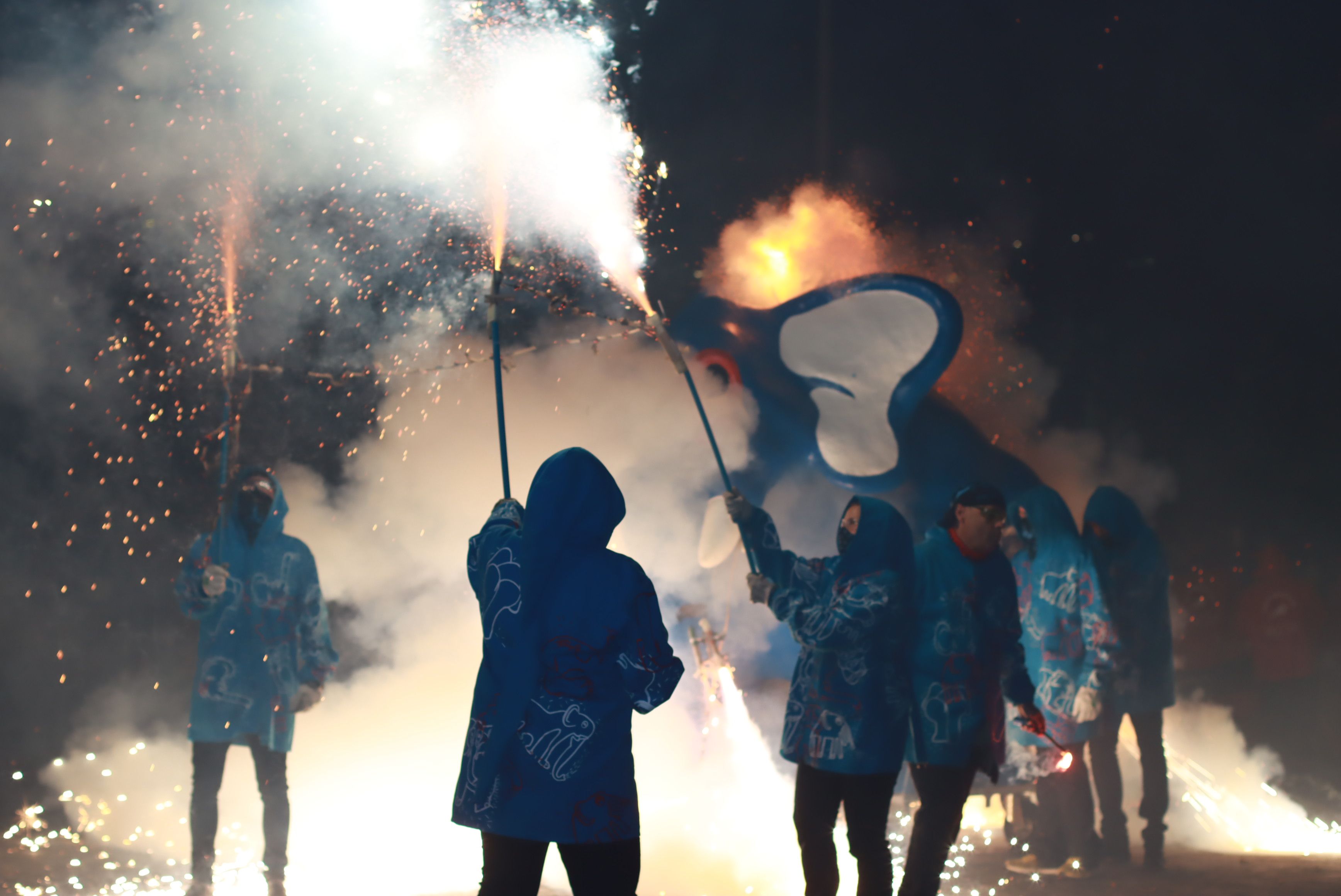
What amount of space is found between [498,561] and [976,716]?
5.24 feet

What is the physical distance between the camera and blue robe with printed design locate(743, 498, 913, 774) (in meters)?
2.60

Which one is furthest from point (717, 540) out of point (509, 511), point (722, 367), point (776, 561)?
point (509, 511)

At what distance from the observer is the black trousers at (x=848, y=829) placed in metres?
2.58

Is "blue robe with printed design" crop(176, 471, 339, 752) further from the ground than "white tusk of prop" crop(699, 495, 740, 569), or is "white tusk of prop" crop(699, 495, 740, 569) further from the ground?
"white tusk of prop" crop(699, 495, 740, 569)

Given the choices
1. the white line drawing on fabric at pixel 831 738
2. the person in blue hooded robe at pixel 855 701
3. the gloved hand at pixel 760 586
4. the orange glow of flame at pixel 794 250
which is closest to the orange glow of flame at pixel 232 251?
the orange glow of flame at pixel 794 250

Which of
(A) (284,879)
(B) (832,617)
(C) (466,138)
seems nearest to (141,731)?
(A) (284,879)

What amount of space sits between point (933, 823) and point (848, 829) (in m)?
0.32

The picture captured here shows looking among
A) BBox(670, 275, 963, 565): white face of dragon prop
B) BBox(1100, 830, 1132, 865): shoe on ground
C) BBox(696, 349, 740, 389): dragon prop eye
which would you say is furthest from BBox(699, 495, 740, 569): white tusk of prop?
BBox(1100, 830, 1132, 865): shoe on ground

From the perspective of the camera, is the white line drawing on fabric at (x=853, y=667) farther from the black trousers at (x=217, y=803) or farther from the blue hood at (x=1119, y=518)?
the blue hood at (x=1119, y=518)

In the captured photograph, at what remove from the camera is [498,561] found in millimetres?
1949

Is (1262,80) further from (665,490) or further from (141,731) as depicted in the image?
(141,731)

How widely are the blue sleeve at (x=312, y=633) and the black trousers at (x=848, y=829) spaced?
76.9 inches

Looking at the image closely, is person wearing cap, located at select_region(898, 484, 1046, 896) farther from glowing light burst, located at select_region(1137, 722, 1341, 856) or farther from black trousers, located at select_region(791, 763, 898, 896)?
glowing light burst, located at select_region(1137, 722, 1341, 856)

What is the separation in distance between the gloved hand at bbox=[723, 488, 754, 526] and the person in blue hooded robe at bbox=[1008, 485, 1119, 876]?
1.62 metres
